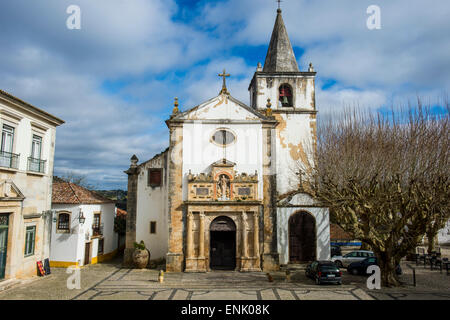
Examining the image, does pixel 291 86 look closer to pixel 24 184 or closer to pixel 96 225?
pixel 96 225

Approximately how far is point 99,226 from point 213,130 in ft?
38.1

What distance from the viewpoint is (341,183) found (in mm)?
19203

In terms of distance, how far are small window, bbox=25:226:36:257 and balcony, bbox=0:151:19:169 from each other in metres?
3.55

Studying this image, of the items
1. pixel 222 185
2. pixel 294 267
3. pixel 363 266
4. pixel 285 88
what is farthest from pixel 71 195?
pixel 363 266

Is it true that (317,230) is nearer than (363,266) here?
No

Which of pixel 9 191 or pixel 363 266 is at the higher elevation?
pixel 9 191

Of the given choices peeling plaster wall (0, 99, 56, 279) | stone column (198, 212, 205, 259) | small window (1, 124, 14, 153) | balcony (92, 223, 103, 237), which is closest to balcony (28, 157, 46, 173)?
peeling plaster wall (0, 99, 56, 279)

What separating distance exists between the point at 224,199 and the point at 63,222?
11.2 m

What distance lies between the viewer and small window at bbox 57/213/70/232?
919 inches

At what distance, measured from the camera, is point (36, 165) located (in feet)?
59.7

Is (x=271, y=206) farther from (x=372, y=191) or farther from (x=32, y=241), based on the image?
(x=32, y=241)
